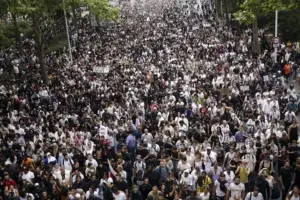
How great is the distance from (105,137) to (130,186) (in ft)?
12.1

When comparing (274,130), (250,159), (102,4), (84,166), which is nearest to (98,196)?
(84,166)

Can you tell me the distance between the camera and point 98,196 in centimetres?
1137

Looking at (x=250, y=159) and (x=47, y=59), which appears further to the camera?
(x=47, y=59)

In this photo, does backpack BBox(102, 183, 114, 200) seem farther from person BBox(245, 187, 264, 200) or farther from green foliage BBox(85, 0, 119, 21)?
green foliage BBox(85, 0, 119, 21)

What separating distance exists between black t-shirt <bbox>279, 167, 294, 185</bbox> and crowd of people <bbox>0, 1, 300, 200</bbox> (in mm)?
25

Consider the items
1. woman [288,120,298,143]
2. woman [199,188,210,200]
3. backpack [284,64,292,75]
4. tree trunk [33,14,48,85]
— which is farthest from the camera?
tree trunk [33,14,48,85]

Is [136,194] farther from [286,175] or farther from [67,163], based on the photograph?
[286,175]

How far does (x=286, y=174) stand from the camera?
1148 cm

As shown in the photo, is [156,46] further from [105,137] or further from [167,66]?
[105,137]

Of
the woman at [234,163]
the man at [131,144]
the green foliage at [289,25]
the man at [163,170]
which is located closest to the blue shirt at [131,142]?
the man at [131,144]

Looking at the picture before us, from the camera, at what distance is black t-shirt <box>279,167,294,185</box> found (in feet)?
37.6

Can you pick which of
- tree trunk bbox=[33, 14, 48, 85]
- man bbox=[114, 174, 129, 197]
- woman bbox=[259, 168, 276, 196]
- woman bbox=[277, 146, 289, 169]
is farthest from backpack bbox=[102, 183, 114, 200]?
tree trunk bbox=[33, 14, 48, 85]

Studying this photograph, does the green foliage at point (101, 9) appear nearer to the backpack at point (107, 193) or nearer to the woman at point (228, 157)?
the woman at point (228, 157)

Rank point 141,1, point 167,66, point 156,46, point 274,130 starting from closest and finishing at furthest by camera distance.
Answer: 1. point 274,130
2. point 167,66
3. point 156,46
4. point 141,1
